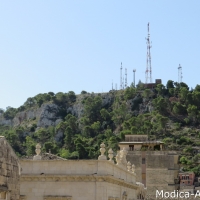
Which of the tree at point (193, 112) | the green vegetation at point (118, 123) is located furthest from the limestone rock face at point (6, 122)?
the tree at point (193, 112)

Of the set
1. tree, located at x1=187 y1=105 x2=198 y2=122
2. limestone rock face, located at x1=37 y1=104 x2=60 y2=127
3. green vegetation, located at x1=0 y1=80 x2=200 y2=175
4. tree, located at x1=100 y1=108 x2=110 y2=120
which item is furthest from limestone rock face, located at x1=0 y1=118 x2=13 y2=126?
tree, located at x1=187 y1=105 x2=198 y2=122

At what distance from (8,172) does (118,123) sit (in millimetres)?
123948

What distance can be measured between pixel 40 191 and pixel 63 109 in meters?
135

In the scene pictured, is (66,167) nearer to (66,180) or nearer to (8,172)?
(66,180)

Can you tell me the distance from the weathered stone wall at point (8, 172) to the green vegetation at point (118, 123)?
87413mm

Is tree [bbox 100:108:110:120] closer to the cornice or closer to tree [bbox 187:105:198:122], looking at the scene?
tree [bbox 187:105:198:122]

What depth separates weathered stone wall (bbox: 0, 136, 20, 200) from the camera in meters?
14.9

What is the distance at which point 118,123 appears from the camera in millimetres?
139000

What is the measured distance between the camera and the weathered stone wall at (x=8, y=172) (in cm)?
1490

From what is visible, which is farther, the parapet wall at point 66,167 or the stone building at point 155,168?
the stone building at point 155,168

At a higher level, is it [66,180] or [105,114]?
[105,114]

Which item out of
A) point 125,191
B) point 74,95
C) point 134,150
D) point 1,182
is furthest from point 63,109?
point 1,182

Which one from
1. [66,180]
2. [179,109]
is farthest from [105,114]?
[66,180]

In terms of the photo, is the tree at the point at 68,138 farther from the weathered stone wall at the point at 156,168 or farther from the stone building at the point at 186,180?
the stone building at the point at 186,180
